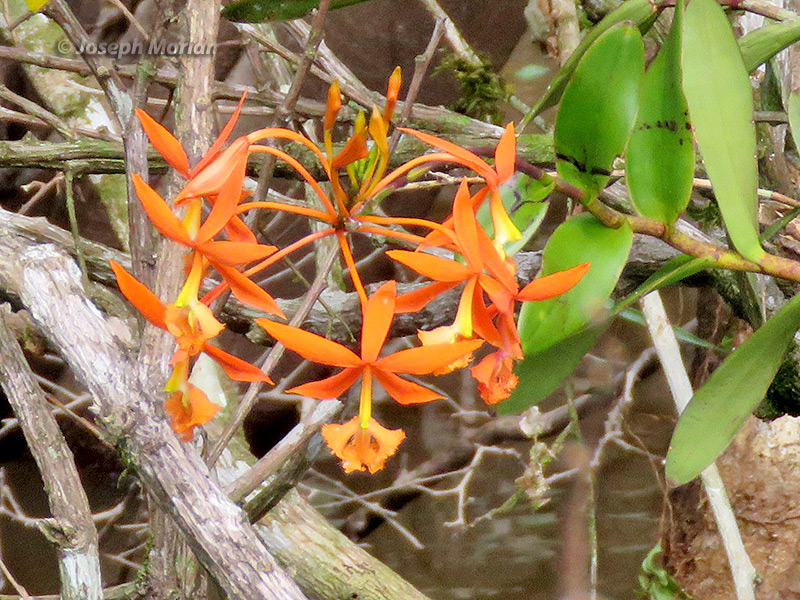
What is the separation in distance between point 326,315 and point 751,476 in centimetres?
77

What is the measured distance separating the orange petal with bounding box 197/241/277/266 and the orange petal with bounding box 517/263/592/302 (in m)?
0.14

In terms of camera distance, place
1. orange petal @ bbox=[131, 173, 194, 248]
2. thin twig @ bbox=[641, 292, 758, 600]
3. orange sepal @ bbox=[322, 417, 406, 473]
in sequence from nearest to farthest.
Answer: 1. orange petal @ bbox=[131, 173, 194, 248]
2. orange sepal @ bbox=[322, 417, 406, 473]
3. thin twig @ bbox=[641, 292, 758, 600]

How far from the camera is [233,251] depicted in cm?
33

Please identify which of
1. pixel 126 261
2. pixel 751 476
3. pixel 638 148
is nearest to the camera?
pixel 638 148

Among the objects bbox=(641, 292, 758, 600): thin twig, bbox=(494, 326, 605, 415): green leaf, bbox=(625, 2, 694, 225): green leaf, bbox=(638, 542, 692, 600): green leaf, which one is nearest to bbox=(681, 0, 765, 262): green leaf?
bbox=(625, 2, 694, 225): green leaf

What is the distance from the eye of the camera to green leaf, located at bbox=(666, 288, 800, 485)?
1.78 ft

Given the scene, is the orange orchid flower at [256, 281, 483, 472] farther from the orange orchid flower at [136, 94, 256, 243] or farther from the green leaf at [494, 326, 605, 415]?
the green leaf at [494, 326, 605, 415]

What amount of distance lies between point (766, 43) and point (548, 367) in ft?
1.09

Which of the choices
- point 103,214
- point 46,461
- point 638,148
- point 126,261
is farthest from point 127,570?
point 638,148

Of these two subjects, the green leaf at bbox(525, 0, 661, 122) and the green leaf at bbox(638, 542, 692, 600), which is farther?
the green leaf at bbox(638, 542, 692, 600)

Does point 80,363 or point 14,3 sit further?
point 14,3

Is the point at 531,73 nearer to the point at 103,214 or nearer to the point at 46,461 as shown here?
the point at 103,214

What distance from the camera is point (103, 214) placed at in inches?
62.7

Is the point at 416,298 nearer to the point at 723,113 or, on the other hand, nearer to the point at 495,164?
the point at 495,164
